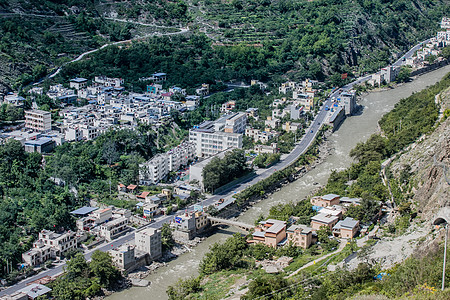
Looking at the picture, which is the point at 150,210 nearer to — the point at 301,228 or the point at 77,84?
the point at 301,228

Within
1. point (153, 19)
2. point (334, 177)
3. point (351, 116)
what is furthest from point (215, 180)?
point (153, 19)

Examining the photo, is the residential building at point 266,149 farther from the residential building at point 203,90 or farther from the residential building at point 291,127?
the residential building at point 203,90

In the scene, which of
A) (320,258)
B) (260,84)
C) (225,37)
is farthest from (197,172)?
(225,37)

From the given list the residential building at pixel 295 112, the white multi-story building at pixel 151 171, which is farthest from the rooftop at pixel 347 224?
the residential building at pixel 295 112

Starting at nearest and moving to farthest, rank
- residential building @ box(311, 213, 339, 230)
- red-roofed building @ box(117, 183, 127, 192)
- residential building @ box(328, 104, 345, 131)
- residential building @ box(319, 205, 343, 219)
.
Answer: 1. residential building @ box(311, 213, 339, 230)
2. residential building @ box(319, 205, 343, 219)
3. red-roofed building @ box(117, 183, 127, 192)
4. residential building @ box(328, 104, 345, 131)

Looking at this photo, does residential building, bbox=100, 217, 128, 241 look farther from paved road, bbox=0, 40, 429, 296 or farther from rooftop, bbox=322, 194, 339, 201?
rooftop, bbox=322, 194, 339, 201

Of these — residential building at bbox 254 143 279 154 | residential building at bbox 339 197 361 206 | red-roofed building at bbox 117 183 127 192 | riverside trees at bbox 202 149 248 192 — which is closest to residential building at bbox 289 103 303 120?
residential building at bbox 254 143 279 154
